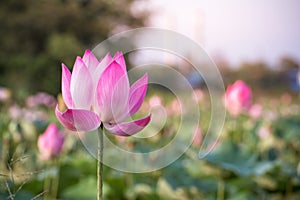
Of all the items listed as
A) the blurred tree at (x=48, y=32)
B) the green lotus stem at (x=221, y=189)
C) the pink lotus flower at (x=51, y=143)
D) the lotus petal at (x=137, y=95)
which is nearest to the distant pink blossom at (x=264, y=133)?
the green lotus stem at (x=221, y=189)

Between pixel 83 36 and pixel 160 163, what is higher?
pixel 83 36

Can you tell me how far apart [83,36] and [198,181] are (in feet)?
30.1

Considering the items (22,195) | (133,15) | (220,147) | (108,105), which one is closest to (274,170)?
(220,147)

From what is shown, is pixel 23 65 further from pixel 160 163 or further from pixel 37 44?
pixel 160 163

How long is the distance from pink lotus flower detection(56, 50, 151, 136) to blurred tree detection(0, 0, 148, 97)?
7161 mm

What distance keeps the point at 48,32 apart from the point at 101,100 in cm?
964

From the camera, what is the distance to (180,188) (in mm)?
1222

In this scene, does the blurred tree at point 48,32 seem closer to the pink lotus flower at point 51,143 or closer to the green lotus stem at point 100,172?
the pink lotus flower at point 51,143

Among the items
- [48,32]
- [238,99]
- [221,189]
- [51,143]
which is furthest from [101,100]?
[48,32]

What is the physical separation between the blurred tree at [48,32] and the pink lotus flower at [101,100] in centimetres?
716

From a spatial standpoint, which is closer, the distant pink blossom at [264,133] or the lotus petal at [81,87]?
the lotus petal at [81,87]

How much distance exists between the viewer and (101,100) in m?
0.37

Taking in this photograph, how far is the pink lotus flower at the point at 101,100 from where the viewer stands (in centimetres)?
36

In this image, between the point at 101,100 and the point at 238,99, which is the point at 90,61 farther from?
the point at 238,99
